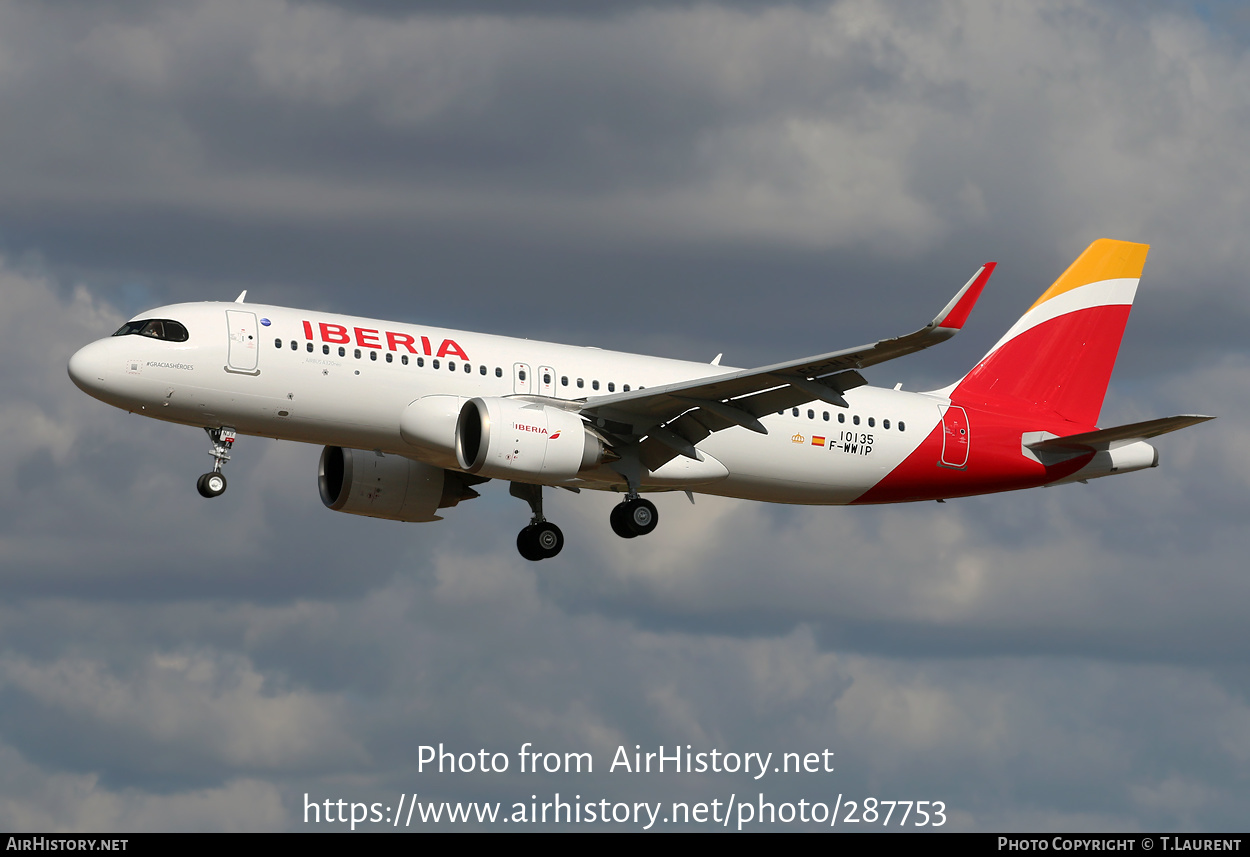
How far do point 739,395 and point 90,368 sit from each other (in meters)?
16.2

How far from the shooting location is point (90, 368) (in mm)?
42938

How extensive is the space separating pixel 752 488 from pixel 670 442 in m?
4.17

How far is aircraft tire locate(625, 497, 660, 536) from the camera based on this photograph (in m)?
47.6

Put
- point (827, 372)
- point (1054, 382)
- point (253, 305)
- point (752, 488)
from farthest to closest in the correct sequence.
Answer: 1. point (1054, 382)
2. point (752, 488)
3. point (253, 305)
4. point (827, 372)

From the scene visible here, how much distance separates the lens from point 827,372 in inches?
1645

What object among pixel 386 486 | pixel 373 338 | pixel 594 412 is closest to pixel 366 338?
pixel 373 338

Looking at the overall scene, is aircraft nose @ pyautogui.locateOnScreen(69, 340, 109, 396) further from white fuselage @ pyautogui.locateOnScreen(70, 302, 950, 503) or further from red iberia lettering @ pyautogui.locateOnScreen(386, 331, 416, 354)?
red iberia lettering @ pyautogui.locateOnScreen(386, 331, 416, 354)

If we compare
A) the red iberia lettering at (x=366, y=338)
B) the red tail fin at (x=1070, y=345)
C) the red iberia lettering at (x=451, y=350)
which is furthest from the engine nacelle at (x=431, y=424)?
the red tail fin at (x=1070, y=345)

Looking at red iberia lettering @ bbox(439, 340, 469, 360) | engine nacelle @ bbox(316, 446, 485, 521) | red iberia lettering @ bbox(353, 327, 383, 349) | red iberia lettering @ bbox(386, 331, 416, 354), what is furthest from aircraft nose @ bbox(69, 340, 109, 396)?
engine nacelle @ bbox(316, 446, 485, 521)

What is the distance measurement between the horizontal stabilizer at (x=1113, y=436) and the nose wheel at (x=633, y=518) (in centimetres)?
1228

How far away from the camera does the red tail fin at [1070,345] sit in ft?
177

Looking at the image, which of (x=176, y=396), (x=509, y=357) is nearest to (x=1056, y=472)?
(x=509, y=357)

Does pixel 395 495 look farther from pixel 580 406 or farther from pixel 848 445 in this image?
pixel 848 445

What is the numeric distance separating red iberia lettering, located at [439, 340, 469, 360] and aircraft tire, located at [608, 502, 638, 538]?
20.1 feet
